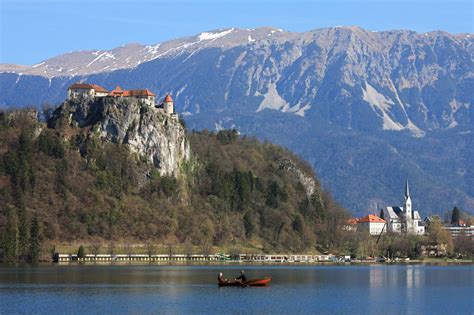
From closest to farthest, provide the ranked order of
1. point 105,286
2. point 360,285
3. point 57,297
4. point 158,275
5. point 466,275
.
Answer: point 57,297
point 105,286
point 360,285
point 158,275
point 466,275

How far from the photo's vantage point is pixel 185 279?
6639 inches

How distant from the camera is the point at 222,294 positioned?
139 m

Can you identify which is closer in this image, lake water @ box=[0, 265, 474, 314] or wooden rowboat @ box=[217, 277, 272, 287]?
lake water @ box=[0, 265, 474, 314]

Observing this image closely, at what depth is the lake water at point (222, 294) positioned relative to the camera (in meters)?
118

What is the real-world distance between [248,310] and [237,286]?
35.4 metres

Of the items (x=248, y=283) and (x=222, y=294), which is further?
(x=248, y=283)

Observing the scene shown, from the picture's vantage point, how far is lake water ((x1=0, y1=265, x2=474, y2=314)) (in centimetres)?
11850

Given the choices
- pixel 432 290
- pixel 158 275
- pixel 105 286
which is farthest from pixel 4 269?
pixel 432 290

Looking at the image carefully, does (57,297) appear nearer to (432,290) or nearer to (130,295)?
(130,295)

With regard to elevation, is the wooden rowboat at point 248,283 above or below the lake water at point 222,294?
above

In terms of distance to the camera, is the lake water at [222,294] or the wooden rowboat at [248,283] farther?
the wooden rowboat at [248,283]

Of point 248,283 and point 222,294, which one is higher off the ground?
point 248,283

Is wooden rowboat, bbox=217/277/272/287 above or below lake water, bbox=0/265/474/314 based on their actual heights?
above

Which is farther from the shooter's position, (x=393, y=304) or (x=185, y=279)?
(x=185, y=279)
